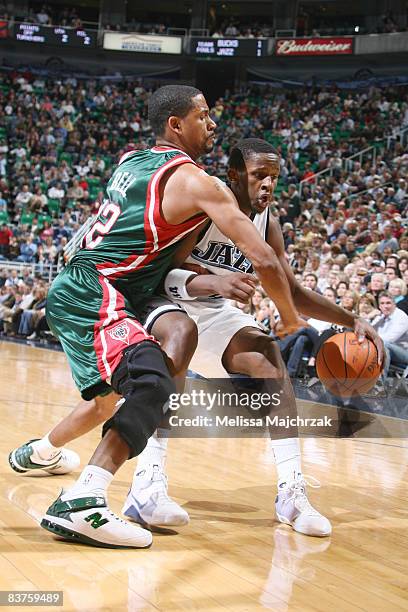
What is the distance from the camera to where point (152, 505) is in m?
2.69

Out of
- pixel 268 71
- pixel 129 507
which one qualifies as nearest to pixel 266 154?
pixel 129 507

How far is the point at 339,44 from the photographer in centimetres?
1977

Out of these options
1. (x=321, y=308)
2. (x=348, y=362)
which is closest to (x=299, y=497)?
(x=321, y=308)

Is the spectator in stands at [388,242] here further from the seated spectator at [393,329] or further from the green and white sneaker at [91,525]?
the green and white sneaker at [91,525]

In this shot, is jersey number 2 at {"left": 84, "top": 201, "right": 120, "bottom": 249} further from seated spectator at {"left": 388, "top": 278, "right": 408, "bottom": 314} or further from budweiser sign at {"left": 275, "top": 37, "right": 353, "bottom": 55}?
budweiser sign at {"left": 275, "top": 37, "right": 353, "bottom": 55}

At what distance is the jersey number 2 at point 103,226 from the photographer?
104 inches

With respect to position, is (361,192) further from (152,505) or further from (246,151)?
(152,505)

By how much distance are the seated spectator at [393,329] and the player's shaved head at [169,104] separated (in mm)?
4135

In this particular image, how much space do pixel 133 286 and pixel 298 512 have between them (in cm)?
100

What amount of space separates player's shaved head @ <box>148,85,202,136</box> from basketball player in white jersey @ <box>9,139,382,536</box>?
414 millimetres

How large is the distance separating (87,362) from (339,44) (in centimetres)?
1903

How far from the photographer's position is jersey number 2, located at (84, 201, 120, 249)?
2637 mm

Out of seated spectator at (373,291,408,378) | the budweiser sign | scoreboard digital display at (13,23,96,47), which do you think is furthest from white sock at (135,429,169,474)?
scoreboard digital display at (13,23,96,47)

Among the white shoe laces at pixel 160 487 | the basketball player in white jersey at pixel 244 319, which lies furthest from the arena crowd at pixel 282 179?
the white shoe laces at pixel 160 487
